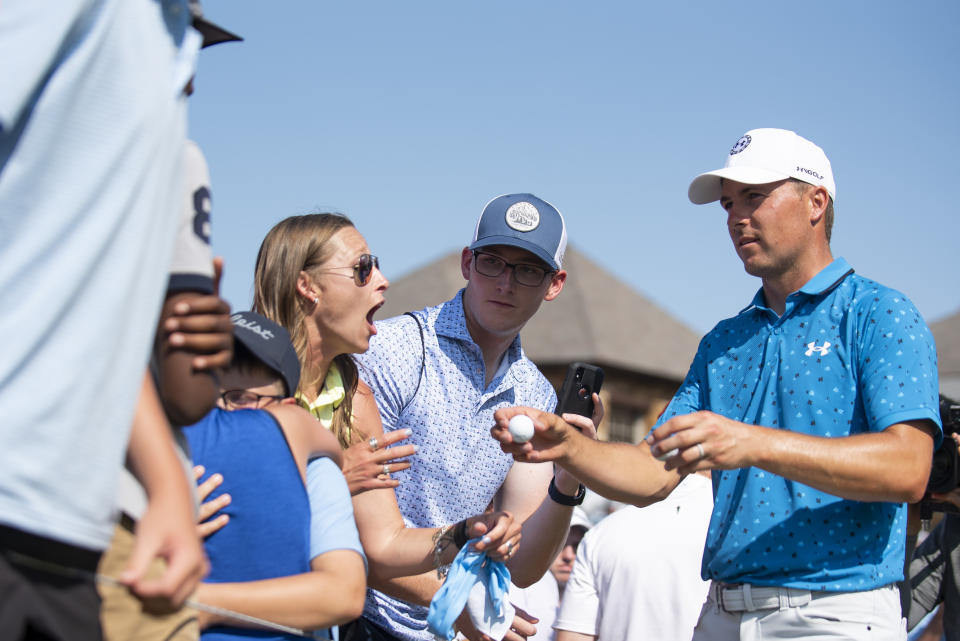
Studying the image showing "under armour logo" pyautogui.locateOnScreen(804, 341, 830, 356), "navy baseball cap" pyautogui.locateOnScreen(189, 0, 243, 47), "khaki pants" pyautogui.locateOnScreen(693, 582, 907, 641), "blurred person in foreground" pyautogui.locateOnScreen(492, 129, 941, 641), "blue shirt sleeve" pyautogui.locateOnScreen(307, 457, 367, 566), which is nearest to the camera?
"navy baseball cap" pyautogui.locateOnScreen(189, 0, 243, 47)

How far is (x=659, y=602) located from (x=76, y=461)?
3878 millimetres

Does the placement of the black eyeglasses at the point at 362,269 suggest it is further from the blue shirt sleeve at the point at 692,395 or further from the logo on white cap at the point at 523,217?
the blue shirt sleeve at the point at 692,395

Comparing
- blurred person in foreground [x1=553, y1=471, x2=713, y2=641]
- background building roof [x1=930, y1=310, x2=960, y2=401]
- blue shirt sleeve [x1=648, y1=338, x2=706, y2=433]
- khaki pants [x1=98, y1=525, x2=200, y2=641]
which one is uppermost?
background building roof [x1=930, y1=310, x2=960, y2=401]

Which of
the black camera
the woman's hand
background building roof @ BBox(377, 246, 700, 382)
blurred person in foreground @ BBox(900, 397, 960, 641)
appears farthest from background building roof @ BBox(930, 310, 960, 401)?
the woman's hand

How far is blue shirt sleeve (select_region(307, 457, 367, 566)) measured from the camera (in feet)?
7.93

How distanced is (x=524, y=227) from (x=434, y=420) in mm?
903

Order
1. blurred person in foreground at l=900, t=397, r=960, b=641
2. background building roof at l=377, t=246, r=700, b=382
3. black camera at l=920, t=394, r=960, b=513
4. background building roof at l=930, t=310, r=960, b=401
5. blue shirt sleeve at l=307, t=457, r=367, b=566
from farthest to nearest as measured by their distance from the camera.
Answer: background building roof at l=377, t=246, r=700, b=382
background building roof at l=930, t=310, r=960, b=401
blurred person in foreground at l=900, t=397, r=960, b=641
black camera at l=920, t=394, r=960, b=513
blue shirt sleeve at l=307, t=457, r=367, b=566

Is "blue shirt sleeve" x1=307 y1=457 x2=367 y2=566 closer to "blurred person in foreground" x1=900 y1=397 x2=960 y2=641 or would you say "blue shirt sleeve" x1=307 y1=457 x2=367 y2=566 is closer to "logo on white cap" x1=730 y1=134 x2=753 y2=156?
"logo on white cap" x1=730 y1=134 x2=753 y2=156

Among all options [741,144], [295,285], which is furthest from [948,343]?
[295,285]

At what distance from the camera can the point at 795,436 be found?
292cm

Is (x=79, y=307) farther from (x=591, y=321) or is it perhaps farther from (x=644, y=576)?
(x=591, y=321)

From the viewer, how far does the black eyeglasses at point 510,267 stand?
413 centimetres

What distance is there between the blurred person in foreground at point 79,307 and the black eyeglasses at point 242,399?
1.10 metres

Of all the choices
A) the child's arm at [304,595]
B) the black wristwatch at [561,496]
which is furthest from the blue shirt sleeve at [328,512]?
the black wristwatch at [561,496]
